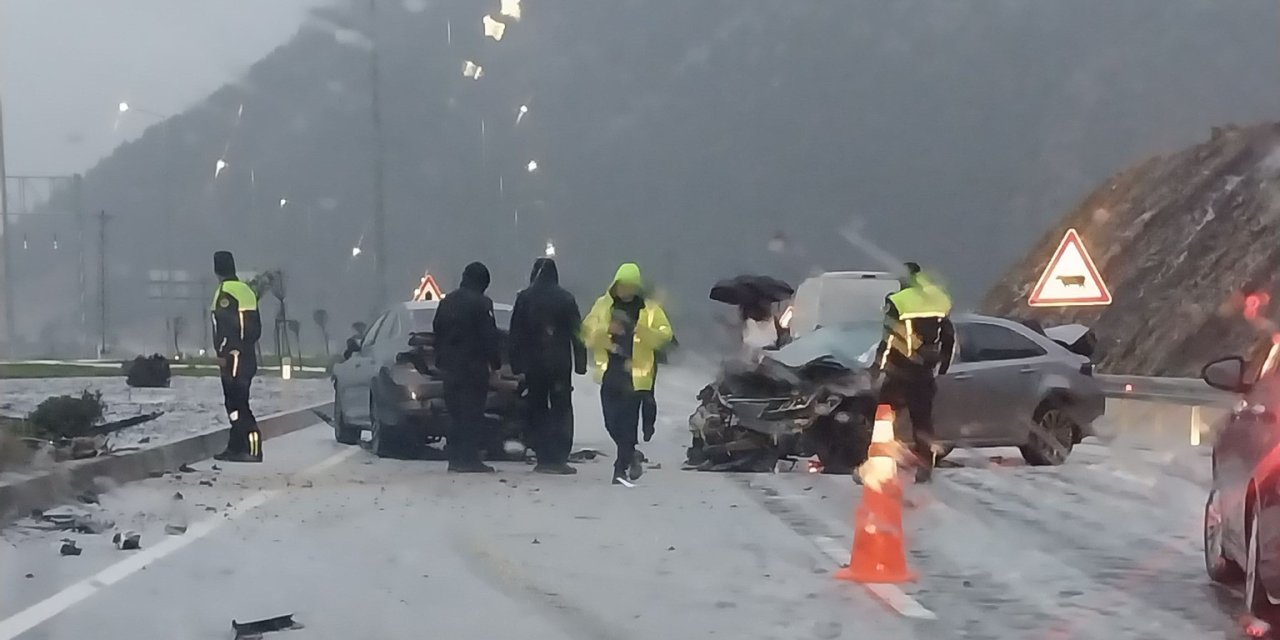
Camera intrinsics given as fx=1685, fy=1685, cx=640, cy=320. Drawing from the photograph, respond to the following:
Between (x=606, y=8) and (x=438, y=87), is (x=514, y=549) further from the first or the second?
(x=606, y=8)

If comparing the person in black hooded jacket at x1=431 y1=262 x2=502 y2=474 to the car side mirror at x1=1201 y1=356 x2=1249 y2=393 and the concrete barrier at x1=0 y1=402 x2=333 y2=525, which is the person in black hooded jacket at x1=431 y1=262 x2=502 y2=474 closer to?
the concrete barrier at x1=0 y1=402 x2=333 y2=525

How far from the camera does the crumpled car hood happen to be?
1549 cm

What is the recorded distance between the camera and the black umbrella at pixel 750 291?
1964 cm

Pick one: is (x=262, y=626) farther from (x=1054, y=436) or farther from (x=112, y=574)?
(x=1054, y=436)

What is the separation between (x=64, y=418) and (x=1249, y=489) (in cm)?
1176

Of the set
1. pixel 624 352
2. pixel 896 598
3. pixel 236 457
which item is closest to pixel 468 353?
pixel 624 352

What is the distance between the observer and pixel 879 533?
28.1ft

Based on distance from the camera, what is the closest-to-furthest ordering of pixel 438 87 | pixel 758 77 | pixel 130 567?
pixel 130 567
pixel 438 87
pixel 758 77

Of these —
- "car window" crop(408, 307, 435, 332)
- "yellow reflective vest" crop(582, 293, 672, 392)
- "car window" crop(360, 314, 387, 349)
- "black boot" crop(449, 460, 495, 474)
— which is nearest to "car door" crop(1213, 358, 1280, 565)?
"yellow reflective vest" crop(582, 293, 672, 392)

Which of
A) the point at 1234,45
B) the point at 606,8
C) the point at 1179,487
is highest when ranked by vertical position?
the point at 606,8

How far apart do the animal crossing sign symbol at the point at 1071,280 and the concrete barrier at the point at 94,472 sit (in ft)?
29.4

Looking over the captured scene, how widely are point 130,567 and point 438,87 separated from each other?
2216 inches

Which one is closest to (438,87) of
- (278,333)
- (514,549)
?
(278,333)

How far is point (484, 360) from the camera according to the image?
49.5 feet
